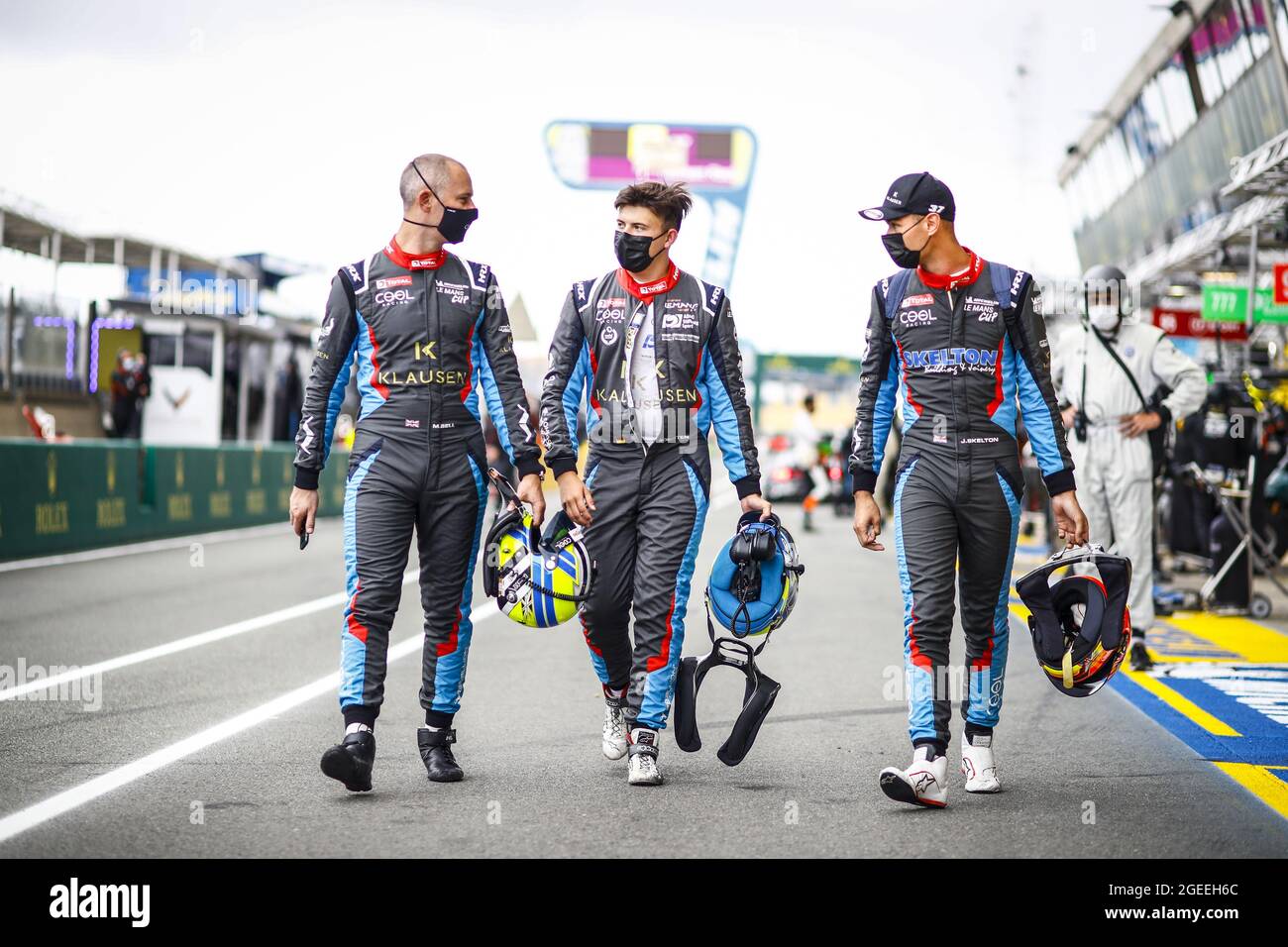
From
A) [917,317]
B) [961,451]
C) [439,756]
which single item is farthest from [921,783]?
[439,756]

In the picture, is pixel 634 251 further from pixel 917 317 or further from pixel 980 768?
pixel 980 768

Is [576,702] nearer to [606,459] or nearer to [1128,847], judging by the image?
[606,459]

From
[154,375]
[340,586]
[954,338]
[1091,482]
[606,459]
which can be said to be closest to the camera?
[954,338]

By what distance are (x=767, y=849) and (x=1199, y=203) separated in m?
30.6

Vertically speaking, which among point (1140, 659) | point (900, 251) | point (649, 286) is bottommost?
point (1140, 659)

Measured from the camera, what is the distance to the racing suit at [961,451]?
524 centimetres

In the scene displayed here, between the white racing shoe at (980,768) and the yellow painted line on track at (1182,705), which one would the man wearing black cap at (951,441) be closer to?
the white racing shoe at (980,768)

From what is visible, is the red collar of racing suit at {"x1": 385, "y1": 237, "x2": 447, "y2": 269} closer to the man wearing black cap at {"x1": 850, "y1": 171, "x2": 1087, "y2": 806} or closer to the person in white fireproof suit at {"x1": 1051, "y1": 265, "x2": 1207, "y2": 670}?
the man wearing black cap at {"x1": 850, "y1": 171, "x2": 1087, "y2": 806}

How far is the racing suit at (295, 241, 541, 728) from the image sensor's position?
5266 mm

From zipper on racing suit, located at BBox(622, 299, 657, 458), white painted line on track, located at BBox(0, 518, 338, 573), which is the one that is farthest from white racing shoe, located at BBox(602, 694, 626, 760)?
white painted line on track, located at BBox(0, 518, 338, 573)

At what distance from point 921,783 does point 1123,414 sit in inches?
148

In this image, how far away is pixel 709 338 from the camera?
5.66 meters

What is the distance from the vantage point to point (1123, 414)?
26.8 feet

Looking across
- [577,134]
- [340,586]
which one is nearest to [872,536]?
[340,586]
